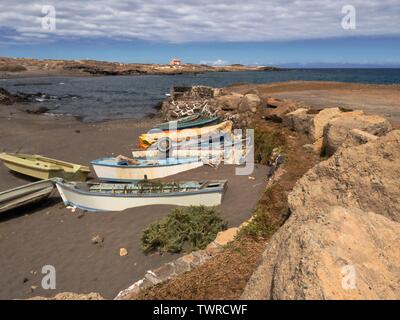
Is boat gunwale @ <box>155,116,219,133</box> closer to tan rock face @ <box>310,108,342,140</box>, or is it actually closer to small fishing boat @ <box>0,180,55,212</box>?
small fishing boat @ <box>0,180,55,212</box>

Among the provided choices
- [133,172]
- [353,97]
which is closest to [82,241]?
[133,172]

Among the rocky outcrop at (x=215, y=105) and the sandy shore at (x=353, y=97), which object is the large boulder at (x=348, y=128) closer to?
the sandy shore at (x=353, y=97)

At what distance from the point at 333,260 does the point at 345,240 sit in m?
0.55

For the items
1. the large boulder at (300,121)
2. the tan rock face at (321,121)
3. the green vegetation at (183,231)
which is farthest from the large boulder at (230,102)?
the green vegetation at (183,231)

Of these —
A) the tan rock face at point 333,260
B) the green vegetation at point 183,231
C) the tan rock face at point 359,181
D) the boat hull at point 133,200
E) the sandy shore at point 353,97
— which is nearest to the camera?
the tan rock face at point 333,260

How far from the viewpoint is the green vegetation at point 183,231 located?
9164 millimetres

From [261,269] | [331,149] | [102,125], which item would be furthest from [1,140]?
[261,269]

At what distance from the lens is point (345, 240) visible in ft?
13.3

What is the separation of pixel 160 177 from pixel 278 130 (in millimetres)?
6000

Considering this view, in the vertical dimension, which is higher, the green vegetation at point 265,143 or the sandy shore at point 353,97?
the sandy shore at point 353,97

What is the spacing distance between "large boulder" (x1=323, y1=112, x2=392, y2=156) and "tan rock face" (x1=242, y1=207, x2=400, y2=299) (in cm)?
714

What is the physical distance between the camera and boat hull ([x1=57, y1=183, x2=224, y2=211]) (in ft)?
41.2

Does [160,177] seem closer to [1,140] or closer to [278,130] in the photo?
[278,130]
